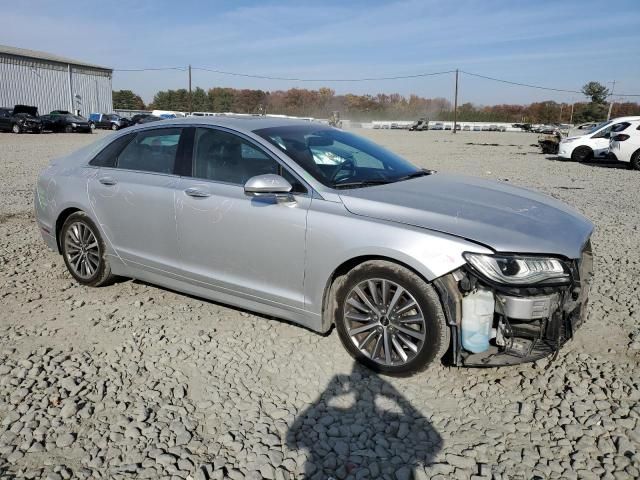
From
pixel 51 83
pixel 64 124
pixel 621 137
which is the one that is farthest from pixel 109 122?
pixel 621 137

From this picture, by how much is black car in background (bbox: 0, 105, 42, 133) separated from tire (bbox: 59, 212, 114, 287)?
109 feet

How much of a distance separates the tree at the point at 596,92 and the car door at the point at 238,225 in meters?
90.8

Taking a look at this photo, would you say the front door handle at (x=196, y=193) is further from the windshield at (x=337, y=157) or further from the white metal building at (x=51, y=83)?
the white metal building at (x=51, y=83)

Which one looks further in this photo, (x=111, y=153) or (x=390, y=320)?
(x=111, y=153)

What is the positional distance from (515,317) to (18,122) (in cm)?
3694

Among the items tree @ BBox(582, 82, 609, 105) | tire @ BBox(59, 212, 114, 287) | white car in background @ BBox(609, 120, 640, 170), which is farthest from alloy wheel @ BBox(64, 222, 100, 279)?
tree @ BBox(582, 82, 609, 105)

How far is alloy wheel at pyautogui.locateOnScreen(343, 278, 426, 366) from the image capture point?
320 centimetres

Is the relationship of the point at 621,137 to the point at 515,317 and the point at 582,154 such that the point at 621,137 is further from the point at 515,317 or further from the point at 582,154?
the point at 515,317

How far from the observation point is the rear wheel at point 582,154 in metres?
18.6

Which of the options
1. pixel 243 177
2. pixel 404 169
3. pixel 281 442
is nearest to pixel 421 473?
pixel 281 442

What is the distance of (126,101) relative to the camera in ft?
322

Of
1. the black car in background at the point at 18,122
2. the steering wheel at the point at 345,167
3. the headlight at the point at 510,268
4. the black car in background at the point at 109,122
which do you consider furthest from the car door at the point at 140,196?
the black car in background at the point at 109,122

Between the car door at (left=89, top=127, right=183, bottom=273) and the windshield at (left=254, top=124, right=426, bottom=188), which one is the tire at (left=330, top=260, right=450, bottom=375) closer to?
the windshield at (left=254, top=124, right=426, bottom=188)

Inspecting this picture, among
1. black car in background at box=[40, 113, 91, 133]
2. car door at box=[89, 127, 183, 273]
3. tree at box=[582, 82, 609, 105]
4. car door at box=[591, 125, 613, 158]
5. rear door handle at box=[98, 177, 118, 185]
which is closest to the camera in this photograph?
car door at box=[89, 127, 183, 273]
